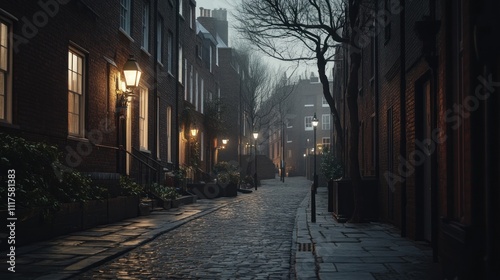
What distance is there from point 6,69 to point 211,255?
16.2 feet

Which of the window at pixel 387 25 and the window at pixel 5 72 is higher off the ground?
the window at pixel 387 25

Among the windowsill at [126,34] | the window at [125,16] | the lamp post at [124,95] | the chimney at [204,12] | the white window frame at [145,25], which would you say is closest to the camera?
the lamp post at [124,95]

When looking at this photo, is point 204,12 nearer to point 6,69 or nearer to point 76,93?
point 76,93

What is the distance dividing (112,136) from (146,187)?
2.00 metres

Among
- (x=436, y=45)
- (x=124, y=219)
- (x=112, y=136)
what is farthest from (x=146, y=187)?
(x=436, y=45)

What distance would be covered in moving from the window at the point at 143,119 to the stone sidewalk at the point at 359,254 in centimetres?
882

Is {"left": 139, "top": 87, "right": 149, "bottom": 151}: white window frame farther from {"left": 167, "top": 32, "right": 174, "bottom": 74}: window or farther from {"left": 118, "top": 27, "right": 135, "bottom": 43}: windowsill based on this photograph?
{"left": 167, "top": 32, "right": 174, "bottom": 74}: window

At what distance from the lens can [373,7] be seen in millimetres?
15773

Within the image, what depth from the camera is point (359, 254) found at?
841 centimetres

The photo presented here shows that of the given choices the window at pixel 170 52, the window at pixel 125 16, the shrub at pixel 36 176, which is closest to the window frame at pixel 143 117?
the window at pixel 125 16

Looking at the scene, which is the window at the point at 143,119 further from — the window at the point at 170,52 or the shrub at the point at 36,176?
the shrub at the point at 36,176

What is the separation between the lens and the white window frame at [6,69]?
10.1 meters

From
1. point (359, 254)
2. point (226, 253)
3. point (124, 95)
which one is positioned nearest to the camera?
point (359, 254)

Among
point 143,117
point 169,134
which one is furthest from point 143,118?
point 169,134
